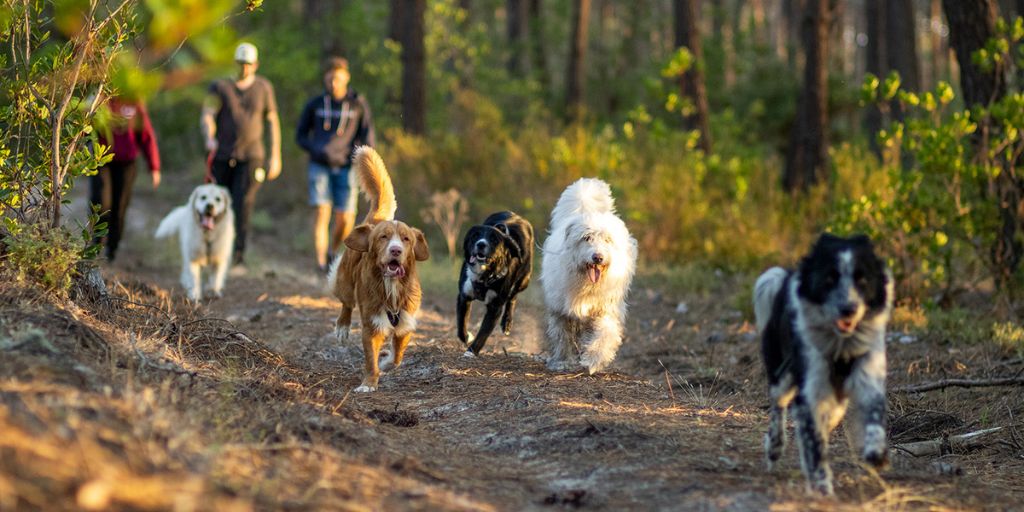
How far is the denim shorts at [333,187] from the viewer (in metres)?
13.2

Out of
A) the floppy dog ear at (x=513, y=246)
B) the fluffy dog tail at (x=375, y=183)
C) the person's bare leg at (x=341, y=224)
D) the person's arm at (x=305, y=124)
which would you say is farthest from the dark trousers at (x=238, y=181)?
the floppy dog ear at (x=513, y=246)

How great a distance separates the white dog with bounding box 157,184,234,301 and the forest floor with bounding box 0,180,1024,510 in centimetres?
199

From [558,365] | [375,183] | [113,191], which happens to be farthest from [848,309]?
[113,191]

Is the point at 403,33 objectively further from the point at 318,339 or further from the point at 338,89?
the point at 318,339

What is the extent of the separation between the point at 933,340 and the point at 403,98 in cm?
1258

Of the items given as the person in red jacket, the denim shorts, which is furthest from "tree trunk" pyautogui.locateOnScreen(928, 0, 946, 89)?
the person in red jacket

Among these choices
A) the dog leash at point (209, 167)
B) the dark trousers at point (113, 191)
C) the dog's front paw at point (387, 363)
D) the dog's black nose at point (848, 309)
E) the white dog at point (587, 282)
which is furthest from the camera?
the dog leash at point (209, 167)

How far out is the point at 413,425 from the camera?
6.64 metres

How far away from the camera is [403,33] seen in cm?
2030

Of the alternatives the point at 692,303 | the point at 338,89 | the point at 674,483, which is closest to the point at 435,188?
the point at 338,89

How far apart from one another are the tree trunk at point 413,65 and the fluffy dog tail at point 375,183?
1175cm

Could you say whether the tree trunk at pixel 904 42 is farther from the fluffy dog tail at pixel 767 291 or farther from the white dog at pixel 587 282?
the fluffy dog tail at pixel 767 291

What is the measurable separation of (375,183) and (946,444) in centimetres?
452

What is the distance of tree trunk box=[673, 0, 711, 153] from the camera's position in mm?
18703
